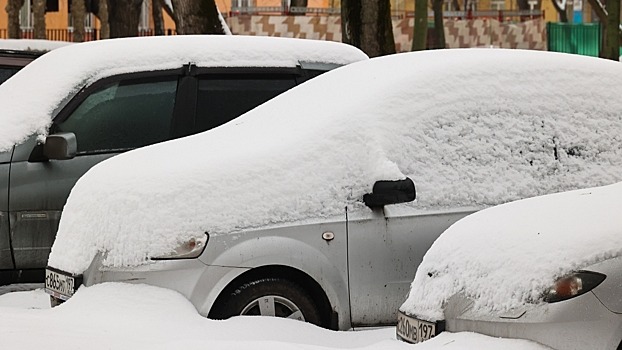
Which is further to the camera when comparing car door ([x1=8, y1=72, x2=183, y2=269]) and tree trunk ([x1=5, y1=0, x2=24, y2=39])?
tree trunk ([x1=5, y1=0, x2=24, y2=39])

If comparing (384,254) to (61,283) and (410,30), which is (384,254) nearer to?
(61,283)

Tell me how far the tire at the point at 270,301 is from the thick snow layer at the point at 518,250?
1.00 m

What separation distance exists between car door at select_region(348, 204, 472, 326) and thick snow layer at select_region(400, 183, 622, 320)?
892mm

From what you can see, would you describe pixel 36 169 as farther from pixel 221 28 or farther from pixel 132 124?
pixel 221 28

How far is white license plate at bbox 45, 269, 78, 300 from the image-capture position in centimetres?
712

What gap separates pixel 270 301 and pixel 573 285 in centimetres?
209

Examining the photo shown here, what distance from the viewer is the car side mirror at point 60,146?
8852 mm

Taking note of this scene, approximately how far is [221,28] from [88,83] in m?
9.03

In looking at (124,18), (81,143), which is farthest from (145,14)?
(81,143)

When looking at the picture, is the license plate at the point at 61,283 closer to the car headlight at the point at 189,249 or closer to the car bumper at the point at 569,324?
the car headlight at the point at 189,249

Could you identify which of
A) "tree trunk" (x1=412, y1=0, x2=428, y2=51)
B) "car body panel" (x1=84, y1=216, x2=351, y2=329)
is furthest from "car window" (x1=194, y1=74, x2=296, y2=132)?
"tree trunk" (x1=412, y1=0, x2=428, y2=51)

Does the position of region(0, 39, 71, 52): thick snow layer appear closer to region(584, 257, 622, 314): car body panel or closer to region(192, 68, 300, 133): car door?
region(192, 68, 300, 133): car door

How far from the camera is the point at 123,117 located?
30.8 ft

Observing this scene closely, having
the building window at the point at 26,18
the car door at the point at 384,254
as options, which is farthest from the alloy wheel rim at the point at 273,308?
the building window at the point at 26,18
